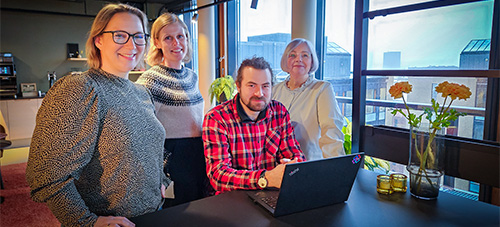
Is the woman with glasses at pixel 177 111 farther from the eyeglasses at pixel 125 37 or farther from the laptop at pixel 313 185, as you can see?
the laptop at pixel 313 185

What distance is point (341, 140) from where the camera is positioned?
2066mm

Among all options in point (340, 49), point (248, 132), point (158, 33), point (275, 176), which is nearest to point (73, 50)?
point (340, 49)

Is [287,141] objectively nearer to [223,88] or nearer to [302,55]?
[302,55]

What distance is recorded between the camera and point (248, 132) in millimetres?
1709

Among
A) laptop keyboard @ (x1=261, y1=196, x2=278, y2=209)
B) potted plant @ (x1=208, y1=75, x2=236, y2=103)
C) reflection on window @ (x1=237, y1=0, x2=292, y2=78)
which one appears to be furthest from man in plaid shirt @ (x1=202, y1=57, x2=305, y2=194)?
potted plant @ (x1=208, y1=75, x2=236, y2=103)

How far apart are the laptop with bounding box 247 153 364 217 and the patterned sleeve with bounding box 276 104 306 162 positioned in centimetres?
50

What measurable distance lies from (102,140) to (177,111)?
31.4 inches

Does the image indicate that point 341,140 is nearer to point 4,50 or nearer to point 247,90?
point 247,90

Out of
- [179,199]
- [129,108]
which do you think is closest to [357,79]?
[179,199]

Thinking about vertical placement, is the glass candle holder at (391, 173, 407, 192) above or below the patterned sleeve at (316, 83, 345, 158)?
below

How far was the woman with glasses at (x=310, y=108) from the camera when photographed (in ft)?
6.75

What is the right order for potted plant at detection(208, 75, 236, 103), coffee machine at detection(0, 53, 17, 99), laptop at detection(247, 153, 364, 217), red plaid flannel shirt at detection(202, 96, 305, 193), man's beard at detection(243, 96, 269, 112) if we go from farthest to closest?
coffee machine at detection(0, 53, 17, 99) → potted plant at detection(208, 75, 236, 103) → man's beard at detection(243, 96, 269, 112) → red plaid flannel shirt at detection(202, 96, 305, 193) → laptop at detection(247, 153, 364, 217)

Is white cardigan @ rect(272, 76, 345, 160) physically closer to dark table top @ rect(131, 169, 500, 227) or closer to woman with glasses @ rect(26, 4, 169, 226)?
dark table top @ rect(131, 169, 500, 227)

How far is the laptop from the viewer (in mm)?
1143
